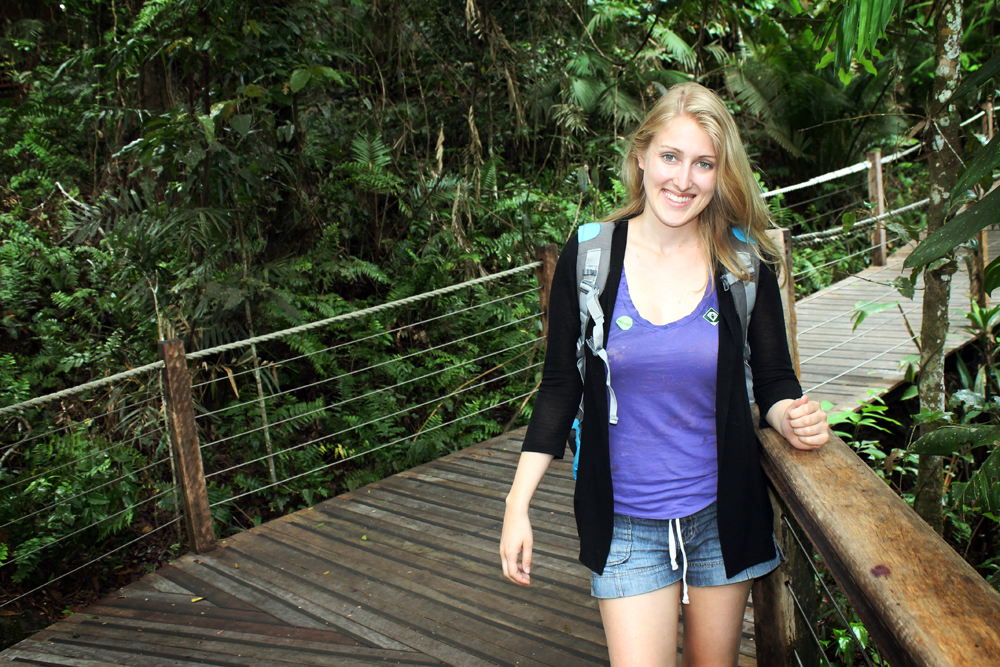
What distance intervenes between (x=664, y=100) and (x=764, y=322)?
0.53 metres

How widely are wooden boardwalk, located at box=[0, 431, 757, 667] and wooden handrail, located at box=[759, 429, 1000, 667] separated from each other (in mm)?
1328

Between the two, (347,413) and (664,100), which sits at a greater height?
(664,100)

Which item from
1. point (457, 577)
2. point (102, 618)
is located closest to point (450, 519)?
point (457, 577)

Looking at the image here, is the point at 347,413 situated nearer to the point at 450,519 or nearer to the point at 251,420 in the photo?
the point at 251,420

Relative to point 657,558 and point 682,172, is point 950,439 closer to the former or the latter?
point 657,558

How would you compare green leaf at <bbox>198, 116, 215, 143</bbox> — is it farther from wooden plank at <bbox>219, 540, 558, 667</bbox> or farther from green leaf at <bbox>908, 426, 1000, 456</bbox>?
green leaf at <bbox>908, 426, 1000, 456</bbox>

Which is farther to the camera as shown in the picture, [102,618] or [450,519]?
[450,519]

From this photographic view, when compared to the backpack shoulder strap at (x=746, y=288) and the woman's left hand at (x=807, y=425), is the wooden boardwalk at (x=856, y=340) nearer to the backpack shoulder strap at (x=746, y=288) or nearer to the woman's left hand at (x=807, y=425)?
the backpack shoulder strap at (x=746, y=288)

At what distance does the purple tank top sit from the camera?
1.53 metres

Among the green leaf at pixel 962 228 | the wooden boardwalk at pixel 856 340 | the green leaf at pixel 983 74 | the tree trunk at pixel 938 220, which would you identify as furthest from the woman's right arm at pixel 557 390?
the wooden boardwalk at pixel 856 340

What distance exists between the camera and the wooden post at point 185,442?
331cm

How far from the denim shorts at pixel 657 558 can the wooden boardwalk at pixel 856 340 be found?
8.84 ft

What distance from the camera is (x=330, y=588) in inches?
120

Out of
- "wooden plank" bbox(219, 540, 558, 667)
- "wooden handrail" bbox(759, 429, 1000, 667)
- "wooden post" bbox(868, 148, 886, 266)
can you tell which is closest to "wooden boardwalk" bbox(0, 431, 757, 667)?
"wooden plank" bbox(219, 540, 558, 667)
